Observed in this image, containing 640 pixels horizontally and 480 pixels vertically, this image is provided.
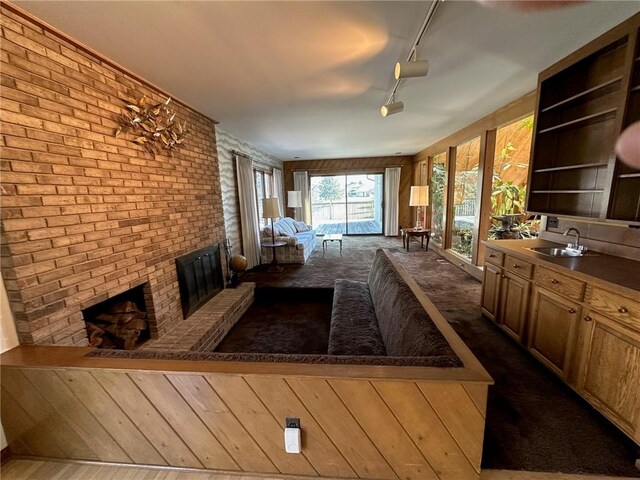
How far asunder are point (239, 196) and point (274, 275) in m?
1.58

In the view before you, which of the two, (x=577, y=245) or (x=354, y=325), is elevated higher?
(x=577, y=245)

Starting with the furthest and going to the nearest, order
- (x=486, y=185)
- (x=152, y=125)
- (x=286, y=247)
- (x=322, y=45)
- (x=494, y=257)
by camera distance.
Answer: (x=286, y=247), (x=486, y=185), (x=494, y=257), (x=152, y=125), (x=322, y=45)

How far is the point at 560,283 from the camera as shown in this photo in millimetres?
1809

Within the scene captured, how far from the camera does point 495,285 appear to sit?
2615mm

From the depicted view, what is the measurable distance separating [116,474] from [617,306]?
2873 millimetres

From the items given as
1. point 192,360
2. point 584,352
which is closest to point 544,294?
point 584,352

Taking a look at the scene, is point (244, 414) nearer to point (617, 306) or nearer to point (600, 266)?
point (617, 306)

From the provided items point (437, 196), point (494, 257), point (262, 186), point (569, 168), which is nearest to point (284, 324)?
point (494, 257)

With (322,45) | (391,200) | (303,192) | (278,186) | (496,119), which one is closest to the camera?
(322,45)

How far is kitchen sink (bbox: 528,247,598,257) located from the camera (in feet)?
6.86

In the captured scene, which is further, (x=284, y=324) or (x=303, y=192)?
(x=303, y=192)

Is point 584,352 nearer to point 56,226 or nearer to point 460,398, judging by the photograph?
point 460,398

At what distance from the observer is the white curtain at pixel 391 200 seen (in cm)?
789

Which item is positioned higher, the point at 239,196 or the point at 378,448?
the point at 239,196
